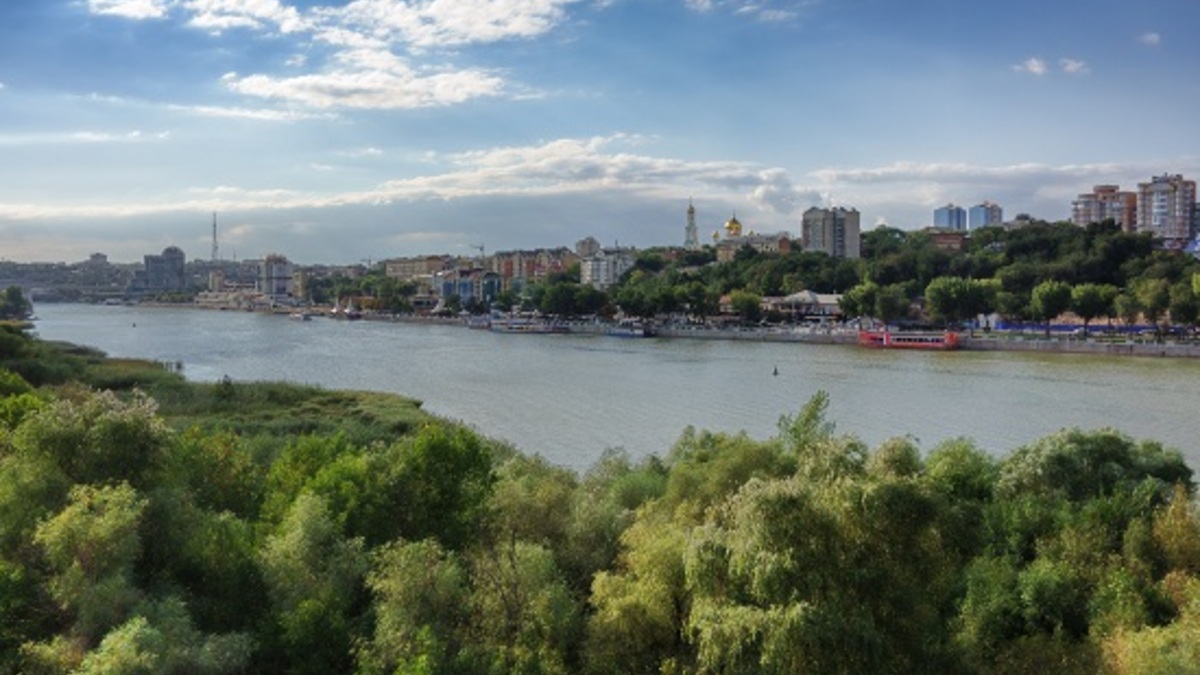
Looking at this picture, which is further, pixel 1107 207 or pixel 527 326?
pixel 1107 207

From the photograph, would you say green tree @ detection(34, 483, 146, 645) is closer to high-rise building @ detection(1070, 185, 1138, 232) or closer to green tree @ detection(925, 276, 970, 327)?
green tree @ detection(925, 276, 970, 327)

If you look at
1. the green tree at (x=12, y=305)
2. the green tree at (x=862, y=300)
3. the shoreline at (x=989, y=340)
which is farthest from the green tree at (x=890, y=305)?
the green tree at (x=12, y=305)

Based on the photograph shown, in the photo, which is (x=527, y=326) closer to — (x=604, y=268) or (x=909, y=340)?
(x=909, y=340)

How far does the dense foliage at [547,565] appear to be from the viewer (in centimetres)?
Result: 392

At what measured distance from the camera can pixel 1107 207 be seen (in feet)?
215

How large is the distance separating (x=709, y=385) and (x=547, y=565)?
52.8 ft

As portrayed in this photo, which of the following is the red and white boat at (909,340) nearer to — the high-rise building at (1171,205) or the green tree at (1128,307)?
the green tree at (1128,307)

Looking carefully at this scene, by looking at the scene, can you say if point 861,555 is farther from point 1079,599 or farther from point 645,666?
point 1079,599

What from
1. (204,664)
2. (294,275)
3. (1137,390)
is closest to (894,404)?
(1137,390)

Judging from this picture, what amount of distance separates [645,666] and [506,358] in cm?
2461

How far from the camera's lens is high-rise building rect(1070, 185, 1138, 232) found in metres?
62.9

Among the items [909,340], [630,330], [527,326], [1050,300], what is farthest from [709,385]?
[527,326]

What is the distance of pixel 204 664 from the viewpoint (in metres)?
4.30

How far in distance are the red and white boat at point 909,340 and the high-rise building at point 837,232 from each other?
31.9m
